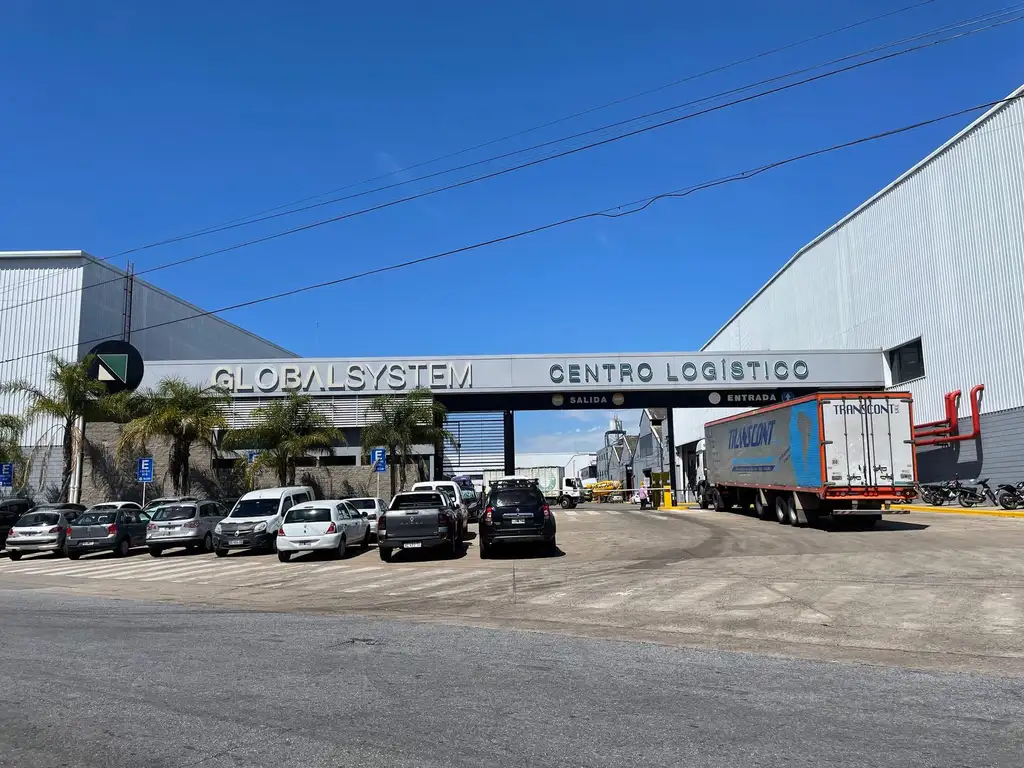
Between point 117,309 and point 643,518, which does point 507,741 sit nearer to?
point 643,518

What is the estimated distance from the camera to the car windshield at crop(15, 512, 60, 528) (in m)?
24.1

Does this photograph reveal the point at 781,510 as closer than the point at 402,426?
Yes

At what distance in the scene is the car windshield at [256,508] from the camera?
2261cm

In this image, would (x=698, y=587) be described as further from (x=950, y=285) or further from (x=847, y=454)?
(x=950, y=285)

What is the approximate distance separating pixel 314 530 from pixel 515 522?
203 inches

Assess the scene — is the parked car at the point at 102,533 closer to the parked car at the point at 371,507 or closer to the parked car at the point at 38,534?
the parked car at the point at 38,534

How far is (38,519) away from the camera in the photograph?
79.4 feet

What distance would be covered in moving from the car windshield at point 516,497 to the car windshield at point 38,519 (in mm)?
14404

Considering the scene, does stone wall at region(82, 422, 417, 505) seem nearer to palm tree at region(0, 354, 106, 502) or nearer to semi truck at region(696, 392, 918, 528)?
palm tree at region(0, 354, 106, 502)

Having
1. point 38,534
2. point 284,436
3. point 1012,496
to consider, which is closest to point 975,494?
point 1012,496

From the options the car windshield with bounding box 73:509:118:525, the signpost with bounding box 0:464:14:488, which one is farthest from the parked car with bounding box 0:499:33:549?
the signpost with bounding box 0:464:14:488

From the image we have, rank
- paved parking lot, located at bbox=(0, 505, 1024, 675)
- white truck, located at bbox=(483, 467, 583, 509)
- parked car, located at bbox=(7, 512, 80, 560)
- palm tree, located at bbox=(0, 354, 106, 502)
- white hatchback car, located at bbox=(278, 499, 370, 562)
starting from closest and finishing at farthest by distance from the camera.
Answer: paved parking lot, located at bbox=(0, 505, 1024, 675) → white hatchback car, located at bbox=(278, 499, 370, 562) → parked car, located at bbox=(7, 512, 80, 560) → palm tree, located at bbox=(0, 354, 106, 502) → white truck, located at bbox=(483, 467, 583, 509)

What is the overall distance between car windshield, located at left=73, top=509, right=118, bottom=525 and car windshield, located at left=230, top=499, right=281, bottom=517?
421 centimetres

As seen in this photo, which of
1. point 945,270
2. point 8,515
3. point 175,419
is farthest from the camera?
point 945,270
